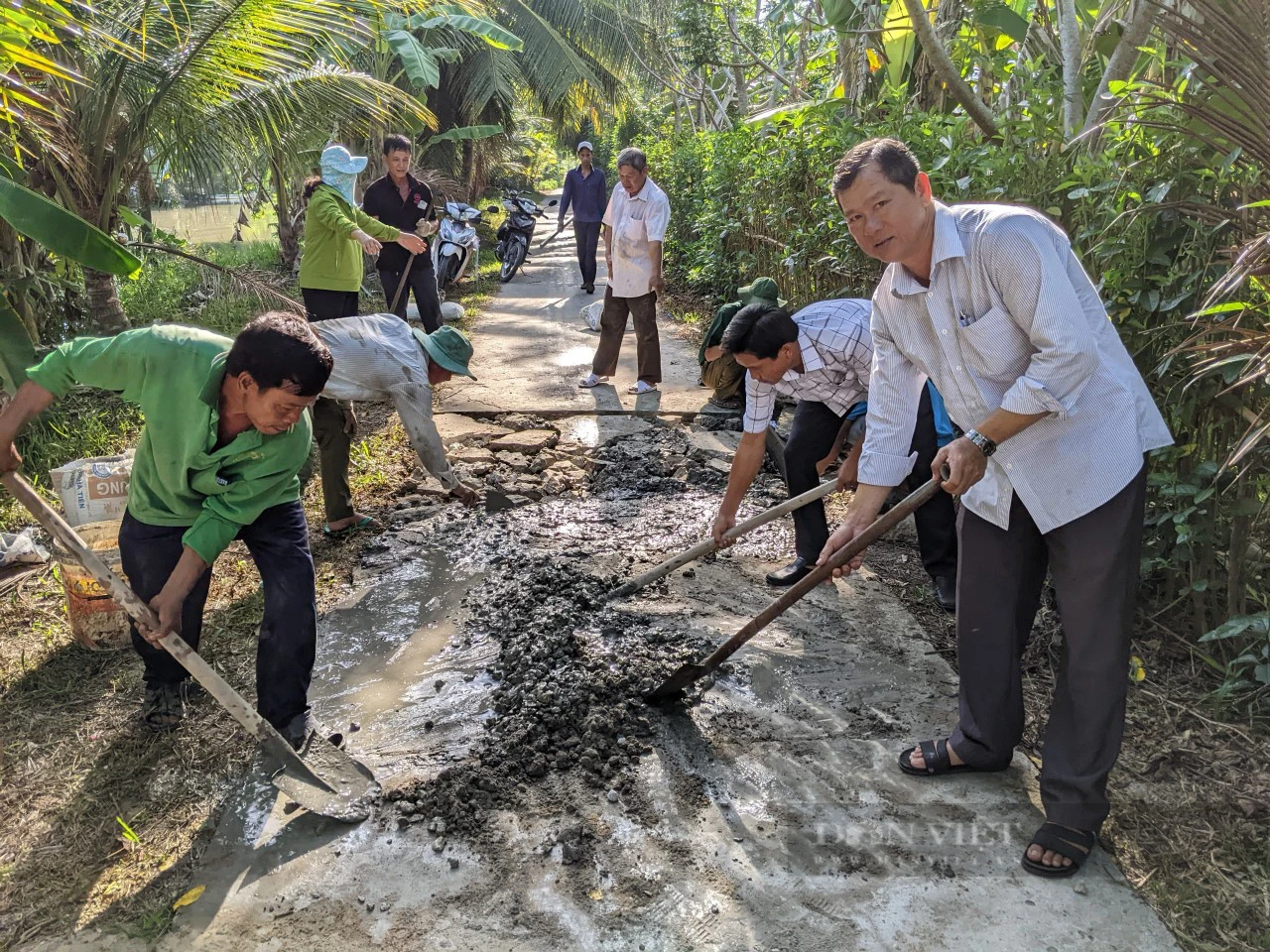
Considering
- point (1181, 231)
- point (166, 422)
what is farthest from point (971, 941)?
point (166, 422)

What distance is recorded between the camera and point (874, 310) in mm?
2662

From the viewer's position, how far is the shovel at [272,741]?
2.59 meters

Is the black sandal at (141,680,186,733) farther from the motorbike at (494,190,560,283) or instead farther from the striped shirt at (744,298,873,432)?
the motorbike at (494,190,560,283)

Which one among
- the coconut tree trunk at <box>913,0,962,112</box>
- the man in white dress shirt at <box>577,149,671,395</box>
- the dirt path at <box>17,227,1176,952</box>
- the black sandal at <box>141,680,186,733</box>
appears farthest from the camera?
the man in white dress shirt at <box>577,149,671,395</box>

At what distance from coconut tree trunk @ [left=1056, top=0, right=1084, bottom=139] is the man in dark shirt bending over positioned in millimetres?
4493

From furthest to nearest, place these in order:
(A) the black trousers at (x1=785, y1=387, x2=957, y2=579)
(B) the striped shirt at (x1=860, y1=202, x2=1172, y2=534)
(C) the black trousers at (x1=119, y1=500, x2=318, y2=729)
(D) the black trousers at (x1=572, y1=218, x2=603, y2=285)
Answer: (D) the black trousers at (x1=572, y1=218, x2=603, y2=285), (A) the black trousers at (x1=785, y1=387, x2=957, y2=579), (C) the black trousers at (x1=119, y1=500, x2=318, y2=729), (B) the striped shirt at (x1=860, y1=202, x2=1172, y2=534)

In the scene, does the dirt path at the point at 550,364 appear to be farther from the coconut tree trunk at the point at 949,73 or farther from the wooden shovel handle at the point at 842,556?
the wooden shovel handle at the point at 842,556

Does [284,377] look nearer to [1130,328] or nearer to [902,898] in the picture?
[902,898]

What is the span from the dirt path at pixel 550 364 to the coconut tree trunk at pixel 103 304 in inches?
87.1

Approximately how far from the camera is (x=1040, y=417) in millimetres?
2219

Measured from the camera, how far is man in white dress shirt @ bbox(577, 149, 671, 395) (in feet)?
23.0

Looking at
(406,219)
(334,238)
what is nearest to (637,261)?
(406,219)

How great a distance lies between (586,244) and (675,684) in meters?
9.93

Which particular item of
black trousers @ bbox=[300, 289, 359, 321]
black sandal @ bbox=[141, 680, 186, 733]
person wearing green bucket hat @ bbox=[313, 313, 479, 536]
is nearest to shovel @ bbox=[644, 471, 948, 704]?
black sandal @ bbox=[141, 680, 186, 733]
